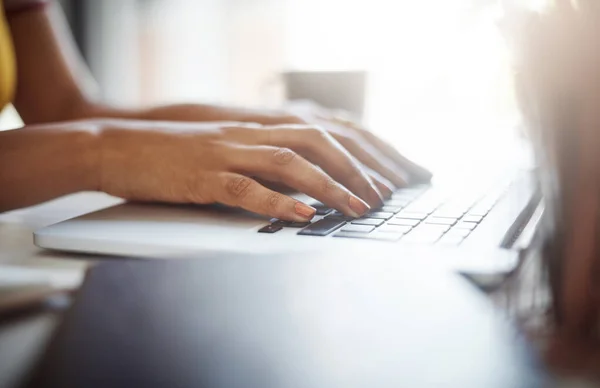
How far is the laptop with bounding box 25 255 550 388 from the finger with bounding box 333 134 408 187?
1.04ft

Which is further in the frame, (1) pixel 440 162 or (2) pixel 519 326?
(1) pixel 440 162

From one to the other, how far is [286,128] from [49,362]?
36cm

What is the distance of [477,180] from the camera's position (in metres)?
0.70

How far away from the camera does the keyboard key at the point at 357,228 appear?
460mm

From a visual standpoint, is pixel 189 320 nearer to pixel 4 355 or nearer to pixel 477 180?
pixel 4 355

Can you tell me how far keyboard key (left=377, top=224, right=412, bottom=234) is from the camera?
1.50 ft

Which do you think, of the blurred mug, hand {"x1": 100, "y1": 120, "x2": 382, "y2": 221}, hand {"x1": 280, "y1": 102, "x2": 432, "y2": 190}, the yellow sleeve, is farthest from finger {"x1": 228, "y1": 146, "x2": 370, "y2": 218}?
the blurred mug

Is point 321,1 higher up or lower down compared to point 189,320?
higher up

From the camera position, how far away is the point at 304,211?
19.3 inches

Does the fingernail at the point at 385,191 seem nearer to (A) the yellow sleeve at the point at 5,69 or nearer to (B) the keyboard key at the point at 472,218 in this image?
(B) the keyboard key at the point at 472,218

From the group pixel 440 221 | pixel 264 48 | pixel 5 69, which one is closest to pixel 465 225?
pixel 440 221

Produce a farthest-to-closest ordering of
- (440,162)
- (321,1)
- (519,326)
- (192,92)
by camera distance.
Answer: (192,92)
(321,1)
(440,162)
(519,326)

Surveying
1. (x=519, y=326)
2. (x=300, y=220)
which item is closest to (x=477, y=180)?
(x=300, y=220)

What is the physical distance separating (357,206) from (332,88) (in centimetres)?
65
